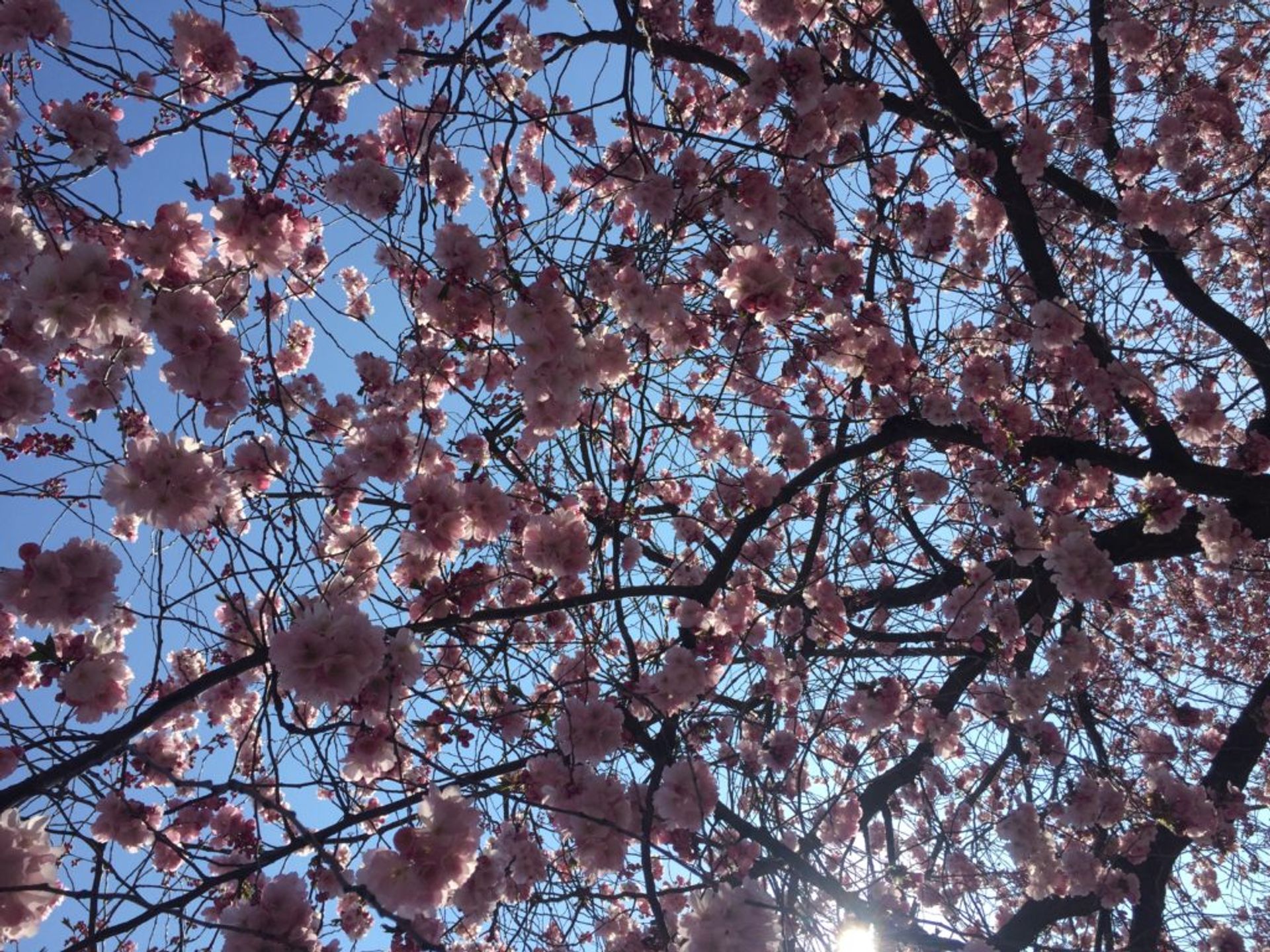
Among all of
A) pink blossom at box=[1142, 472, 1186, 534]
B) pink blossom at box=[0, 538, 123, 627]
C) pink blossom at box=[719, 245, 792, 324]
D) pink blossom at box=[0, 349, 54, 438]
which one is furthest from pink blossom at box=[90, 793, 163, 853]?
pink blossom at box=[1142, 472, 1186, 534]

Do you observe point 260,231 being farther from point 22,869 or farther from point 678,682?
point 678,682

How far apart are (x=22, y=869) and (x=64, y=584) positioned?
2.53 ft

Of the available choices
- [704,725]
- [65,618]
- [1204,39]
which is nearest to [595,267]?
[704,725]

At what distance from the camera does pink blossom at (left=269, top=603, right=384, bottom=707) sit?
1.93 m

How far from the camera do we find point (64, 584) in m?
2.16

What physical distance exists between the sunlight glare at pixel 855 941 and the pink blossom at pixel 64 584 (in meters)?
2.31

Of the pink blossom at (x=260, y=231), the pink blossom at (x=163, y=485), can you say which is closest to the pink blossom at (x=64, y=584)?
the pink blossom at (x=163, y=485)

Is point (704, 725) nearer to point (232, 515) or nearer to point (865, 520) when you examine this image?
point (865, 520)

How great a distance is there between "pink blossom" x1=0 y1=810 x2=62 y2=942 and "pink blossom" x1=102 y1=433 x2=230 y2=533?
740 mm

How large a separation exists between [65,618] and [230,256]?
3.64 ft

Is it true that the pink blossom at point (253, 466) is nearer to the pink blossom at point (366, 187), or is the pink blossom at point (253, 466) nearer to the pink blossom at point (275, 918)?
the pink blossom at point (366, 187)

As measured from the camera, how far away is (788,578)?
4777 millimetres

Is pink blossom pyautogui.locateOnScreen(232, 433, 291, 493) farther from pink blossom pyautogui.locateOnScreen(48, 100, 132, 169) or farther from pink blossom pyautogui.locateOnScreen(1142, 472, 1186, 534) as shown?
pink blossom pyautogui.locateOnScreen(1142, 472, 1186, 534)

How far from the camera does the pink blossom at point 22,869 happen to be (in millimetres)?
1646
